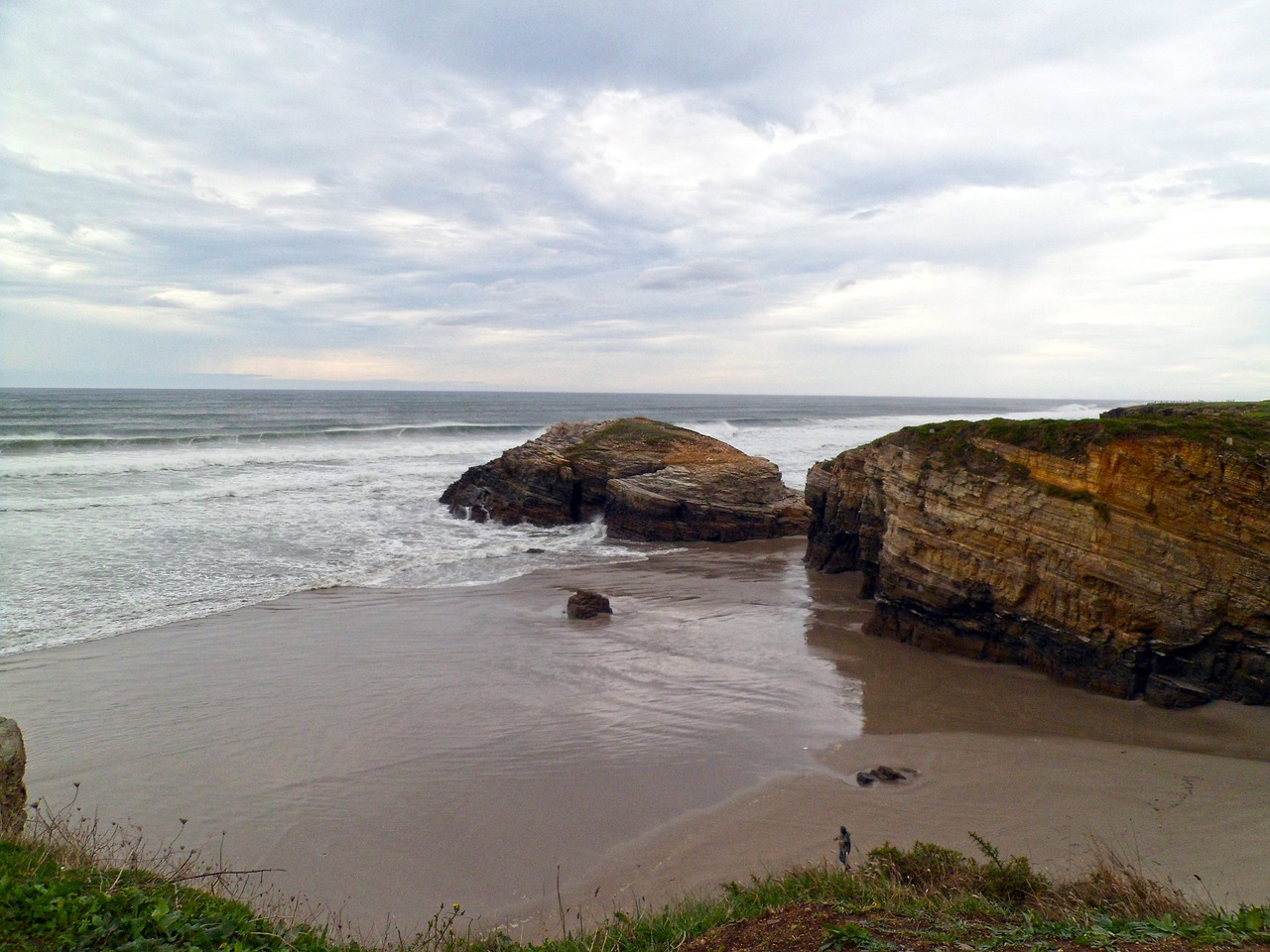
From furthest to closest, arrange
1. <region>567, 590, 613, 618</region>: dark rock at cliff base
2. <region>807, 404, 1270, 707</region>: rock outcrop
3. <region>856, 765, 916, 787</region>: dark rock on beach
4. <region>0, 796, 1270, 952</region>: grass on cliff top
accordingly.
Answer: <region>567, 590, 613, 618</region>: dark rock at cliff base < <region>807, 404, 1270, 707</region>: rock outcrop < <region>856, 765, 916, 787</region>: dark rock on beach < <region>0, 796, 1270, 952</region>: grass on cliff top

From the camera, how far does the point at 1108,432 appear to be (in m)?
10.9

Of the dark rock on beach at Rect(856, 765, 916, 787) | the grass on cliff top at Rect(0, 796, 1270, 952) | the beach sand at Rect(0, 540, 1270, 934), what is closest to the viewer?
the grass on cliff top at Rect(0, 796, 1270, 952)

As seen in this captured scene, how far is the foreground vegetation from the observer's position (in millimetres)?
4180

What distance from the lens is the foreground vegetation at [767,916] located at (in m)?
4.18

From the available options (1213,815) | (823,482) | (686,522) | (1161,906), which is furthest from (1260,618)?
(686,522)

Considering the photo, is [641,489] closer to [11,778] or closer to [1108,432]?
[1108,432]

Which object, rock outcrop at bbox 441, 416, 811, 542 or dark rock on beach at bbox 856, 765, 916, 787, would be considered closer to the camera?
dark rock on beach at bbox 856, 765, 916, 787

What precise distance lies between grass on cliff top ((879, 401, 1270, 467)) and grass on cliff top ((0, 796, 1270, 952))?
704 centimetres

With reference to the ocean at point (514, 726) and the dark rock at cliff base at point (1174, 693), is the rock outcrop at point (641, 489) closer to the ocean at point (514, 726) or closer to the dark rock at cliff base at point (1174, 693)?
the ocean at point (514, 726)

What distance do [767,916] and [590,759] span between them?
13.8 feet

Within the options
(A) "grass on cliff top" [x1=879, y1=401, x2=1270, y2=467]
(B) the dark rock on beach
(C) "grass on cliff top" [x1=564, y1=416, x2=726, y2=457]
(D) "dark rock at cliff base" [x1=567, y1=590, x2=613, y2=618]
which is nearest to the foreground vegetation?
(B) the dark rock on beach

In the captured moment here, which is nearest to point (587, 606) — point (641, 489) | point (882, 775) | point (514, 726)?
point (514, 726)

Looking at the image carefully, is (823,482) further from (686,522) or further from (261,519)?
(261,519)

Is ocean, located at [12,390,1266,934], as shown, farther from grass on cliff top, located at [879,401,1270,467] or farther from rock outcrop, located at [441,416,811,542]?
rock outcrop, located at [441,416,811,542]
